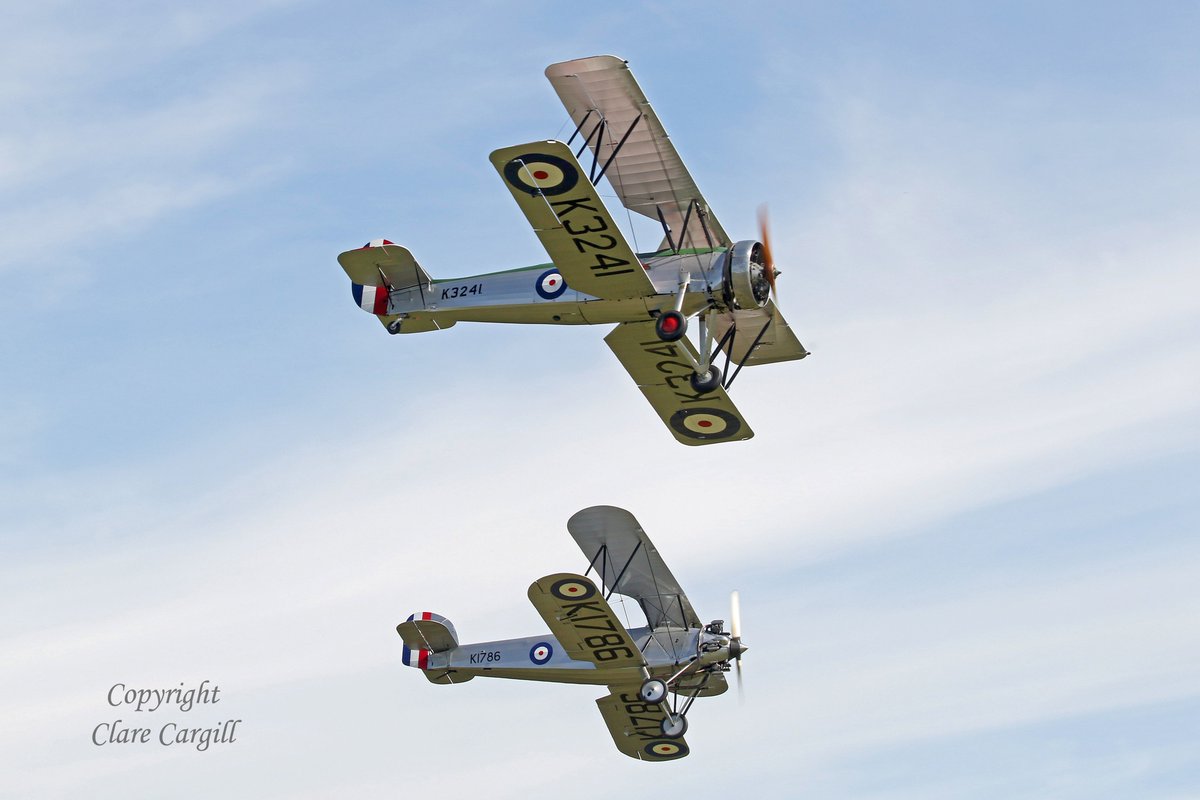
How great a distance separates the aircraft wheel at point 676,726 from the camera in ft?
96.6

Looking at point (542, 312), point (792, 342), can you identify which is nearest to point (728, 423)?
point (792, 342)

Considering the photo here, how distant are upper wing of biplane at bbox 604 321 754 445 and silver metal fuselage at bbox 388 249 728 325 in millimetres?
648

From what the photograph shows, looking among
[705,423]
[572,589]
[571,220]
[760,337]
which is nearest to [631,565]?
[572,589]

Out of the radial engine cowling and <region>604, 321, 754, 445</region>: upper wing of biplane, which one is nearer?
the radial engine cowling

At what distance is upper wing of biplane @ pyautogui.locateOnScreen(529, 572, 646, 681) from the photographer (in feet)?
89.5

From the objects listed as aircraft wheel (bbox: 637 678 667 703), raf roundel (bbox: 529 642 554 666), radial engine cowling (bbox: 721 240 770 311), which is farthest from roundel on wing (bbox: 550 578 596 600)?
radial engine cowling (bbox: 721 240 770 311)

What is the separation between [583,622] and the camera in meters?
27.9

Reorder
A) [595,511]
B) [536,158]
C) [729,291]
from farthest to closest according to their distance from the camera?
[595,511] < [729,291] < [536,158]

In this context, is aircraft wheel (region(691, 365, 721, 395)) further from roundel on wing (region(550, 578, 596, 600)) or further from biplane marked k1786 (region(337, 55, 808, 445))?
roundel on wing (region(550, 578, 596, 600))

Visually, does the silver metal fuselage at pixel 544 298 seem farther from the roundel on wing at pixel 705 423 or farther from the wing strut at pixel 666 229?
the roundel on wing at pixel 705 423

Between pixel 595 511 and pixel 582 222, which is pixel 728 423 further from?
pixel 582 222

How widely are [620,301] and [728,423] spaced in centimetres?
325

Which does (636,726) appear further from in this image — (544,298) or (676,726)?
(544,298)

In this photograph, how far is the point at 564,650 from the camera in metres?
29.2
